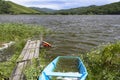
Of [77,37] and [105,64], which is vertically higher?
[105,64]

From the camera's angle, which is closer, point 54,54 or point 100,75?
point 100,75

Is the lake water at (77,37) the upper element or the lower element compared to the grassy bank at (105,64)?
lower

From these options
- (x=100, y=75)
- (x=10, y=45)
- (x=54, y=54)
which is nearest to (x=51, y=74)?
(x=100, y=75)

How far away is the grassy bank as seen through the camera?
1488 centimetres

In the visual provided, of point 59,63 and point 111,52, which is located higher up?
point 111,52

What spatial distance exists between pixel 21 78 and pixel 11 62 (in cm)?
555

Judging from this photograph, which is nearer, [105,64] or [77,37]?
[105,64]

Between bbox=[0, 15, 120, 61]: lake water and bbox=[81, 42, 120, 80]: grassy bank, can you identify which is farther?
bbox=[0, 15, 120, 61]: lake water

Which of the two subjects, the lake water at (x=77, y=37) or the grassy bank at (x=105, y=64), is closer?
the grassy bank at (x=105, y=64)

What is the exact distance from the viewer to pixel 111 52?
16844mm

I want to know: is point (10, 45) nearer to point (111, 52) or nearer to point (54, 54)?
point (54, 54)

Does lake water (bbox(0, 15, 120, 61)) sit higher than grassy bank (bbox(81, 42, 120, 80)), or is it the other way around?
grassy bank (bbox(81, 42, 120, 80))

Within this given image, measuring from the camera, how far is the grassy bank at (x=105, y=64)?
14883 mm

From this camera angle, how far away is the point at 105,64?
16562 mm
